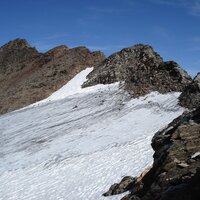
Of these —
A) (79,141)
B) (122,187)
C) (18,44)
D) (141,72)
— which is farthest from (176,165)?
(18,44)

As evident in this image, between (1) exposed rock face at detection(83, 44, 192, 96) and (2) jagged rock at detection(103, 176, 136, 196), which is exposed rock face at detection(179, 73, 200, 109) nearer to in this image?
(1) exposed rock face at detection(83, 44, 192, 96)

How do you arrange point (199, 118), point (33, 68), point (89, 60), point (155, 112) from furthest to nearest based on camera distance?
point (33, 68), point (89, 60), point (155, 112), point (199, 118)

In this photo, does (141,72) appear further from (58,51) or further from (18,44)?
(18,44)

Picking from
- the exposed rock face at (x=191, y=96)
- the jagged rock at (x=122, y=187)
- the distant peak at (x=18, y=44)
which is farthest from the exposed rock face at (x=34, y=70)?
Result: the jagged rock at (x=122, y=187)

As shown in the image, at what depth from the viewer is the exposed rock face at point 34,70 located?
4459cm

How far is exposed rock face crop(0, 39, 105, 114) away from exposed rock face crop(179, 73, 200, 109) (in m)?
16.2

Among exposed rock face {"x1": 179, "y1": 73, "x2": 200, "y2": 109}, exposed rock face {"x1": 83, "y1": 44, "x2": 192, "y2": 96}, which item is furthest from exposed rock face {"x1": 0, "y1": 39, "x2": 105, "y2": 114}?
exposed rock face {"x1": 179, "y1": 73, "x2": 200, "y2": 109}

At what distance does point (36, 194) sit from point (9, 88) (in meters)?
29.1

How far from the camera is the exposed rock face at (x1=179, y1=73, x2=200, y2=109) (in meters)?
30.1

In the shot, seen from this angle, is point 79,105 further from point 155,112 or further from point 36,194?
point 36,194

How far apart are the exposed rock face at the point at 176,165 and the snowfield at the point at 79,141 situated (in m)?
3.86

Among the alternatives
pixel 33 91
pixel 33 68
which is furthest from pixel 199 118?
pixel 33 68

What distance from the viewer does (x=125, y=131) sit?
2830 cm

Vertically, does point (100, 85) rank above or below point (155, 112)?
above
